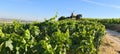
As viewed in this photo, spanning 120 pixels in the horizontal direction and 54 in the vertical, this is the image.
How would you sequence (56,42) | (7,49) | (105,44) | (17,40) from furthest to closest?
1. (105,44)
2. (56,42)
3. (17,40)
4. (7,49)

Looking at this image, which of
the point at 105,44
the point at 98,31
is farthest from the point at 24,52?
the point at 105,44

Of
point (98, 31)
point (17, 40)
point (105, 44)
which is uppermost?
point (17, 40)

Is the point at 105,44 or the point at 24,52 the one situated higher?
the point at 24,52

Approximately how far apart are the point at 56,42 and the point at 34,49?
4.59 ft

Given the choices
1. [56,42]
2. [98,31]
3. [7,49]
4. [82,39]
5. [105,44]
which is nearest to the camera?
[7,49]

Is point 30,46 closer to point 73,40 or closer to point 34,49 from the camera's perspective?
point 34,49

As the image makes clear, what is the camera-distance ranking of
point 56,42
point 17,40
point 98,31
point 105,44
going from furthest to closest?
1. point 105,44
2. point 98,31
3. point 56,42
4. point 17,40

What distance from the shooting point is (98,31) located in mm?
17203

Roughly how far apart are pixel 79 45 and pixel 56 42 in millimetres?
2991

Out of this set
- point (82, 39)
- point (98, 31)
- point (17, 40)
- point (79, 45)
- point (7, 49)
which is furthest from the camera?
point (98, 31)

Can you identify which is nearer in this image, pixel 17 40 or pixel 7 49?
pixel 7 49

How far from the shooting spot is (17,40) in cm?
729

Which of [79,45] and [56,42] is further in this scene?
[79,45]

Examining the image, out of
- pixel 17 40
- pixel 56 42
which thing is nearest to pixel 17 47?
pixel 17 40
